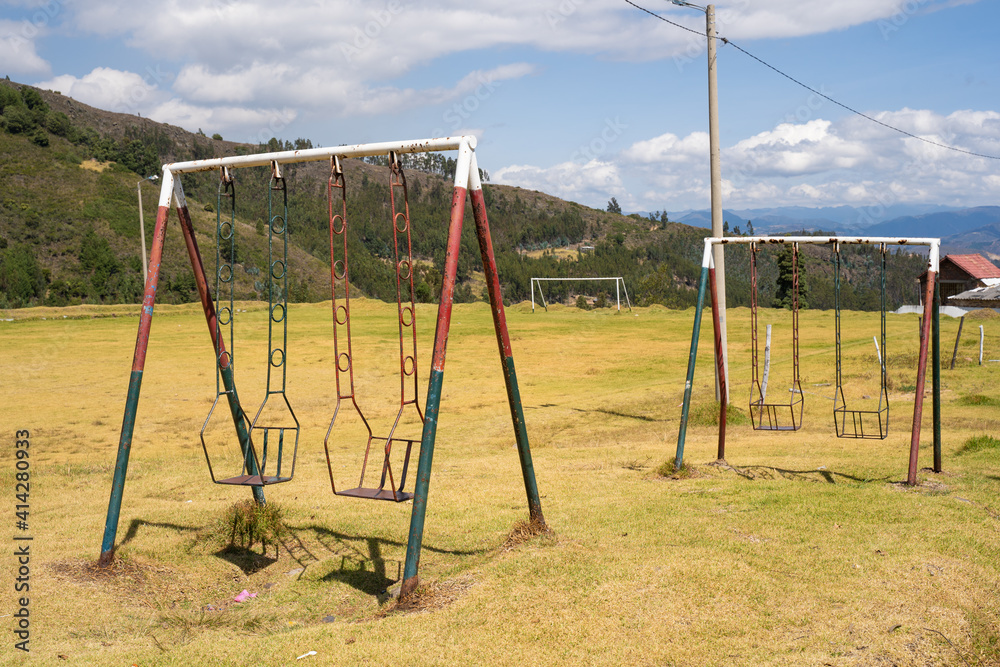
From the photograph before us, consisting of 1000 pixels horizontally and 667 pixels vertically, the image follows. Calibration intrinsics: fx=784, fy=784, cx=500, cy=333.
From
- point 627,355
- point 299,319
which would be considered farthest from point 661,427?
point 299,319

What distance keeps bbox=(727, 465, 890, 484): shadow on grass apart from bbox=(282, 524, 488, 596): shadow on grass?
3.88 m

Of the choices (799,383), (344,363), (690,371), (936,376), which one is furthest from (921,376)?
(344,363)

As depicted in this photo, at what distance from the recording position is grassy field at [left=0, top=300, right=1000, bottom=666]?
4.38m

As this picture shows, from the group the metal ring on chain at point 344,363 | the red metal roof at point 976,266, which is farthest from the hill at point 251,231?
the red metal roof at point 976,266

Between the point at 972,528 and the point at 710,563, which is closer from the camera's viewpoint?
the point at 710,563

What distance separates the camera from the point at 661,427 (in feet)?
43.3

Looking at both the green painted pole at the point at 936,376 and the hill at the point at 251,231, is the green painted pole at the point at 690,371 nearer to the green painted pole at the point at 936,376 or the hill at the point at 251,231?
the green painted pole at the point at 936,376

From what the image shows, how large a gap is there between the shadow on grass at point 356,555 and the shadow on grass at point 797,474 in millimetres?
3885

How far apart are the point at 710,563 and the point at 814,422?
836cm

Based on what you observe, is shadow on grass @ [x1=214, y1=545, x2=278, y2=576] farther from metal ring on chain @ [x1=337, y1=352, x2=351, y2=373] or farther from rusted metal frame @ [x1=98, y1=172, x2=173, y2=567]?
metal ring on chain @ [x1=337, y1=352, x2=351, y2=373]

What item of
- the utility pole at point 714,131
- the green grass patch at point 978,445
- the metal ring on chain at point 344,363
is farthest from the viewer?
the utility pole at point 714,131

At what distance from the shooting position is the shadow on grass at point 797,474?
8.34m

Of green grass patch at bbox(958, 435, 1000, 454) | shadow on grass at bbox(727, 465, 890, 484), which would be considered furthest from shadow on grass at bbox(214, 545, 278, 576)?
green grass patch at bbox(958, 435, 1000, 454)

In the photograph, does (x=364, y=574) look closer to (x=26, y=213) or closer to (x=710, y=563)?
(x=710, y=563)
